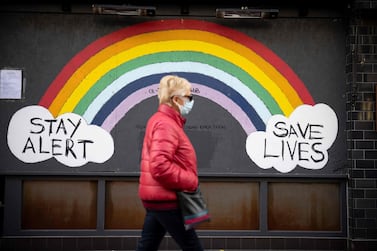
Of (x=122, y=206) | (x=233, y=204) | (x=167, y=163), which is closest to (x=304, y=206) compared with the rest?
(x=233, y=204)

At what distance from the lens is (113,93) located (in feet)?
21.0

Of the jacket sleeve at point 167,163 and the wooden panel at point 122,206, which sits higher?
the jacket sleeve at point 167,163

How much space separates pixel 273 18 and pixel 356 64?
1.19 metres

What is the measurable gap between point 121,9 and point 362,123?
3.30m

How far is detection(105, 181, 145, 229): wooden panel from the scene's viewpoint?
6371mm

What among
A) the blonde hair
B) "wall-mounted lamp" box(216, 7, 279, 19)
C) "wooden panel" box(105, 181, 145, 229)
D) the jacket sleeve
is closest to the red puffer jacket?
the jacket sleeve

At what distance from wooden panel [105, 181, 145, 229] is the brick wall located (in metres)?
2.66

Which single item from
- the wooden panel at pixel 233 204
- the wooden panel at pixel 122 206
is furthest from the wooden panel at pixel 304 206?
the wooden panel at pixel 122 206

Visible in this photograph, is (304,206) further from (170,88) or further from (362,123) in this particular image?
(170,88)

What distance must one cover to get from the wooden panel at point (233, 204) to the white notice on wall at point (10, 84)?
2.60 m

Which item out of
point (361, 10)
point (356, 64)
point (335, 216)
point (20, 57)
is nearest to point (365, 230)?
point (335, 216)

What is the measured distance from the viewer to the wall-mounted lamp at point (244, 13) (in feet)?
20.8

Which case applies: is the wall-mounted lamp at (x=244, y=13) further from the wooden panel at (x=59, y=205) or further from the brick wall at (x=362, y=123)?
the wooden panel at (x=59, y=205)

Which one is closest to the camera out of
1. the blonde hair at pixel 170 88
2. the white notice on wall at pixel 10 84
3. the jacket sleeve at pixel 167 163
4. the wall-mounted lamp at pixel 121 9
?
the jacket sleeve at pixel 167 163
